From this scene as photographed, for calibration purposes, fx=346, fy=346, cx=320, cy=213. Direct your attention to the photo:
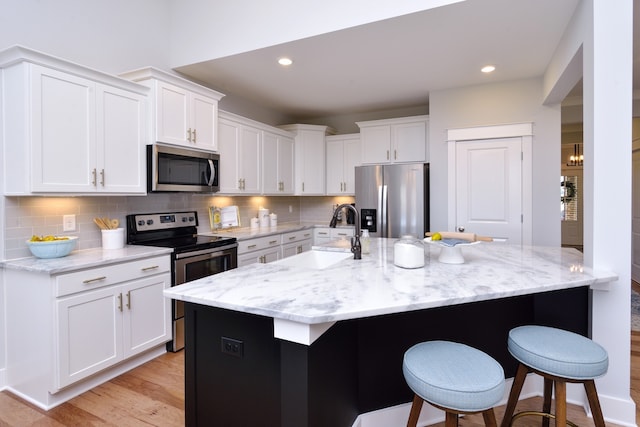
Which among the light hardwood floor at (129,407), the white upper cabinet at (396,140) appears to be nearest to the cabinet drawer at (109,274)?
the light hardwood floor at (129,407)

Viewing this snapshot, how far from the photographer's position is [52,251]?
226 centimetres

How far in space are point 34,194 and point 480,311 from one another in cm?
276

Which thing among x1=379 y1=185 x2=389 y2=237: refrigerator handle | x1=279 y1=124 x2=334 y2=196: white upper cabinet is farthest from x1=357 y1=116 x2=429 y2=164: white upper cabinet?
x1=279 y1=124 x2=334 y2=196: white upper cabinet

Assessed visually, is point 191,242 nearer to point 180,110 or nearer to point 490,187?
point 180,110

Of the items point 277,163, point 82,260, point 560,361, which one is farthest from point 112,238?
point 560,361

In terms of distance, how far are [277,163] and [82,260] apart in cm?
275

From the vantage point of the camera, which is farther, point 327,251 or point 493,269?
point 327,251

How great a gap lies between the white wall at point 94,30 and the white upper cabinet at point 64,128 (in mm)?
400

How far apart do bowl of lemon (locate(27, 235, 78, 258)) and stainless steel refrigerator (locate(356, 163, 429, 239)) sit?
10.1 feet

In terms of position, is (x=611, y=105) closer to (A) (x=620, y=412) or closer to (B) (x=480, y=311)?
(B) (x=480, y=311)

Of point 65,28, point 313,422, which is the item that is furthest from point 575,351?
point 65,28

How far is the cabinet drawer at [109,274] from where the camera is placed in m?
2.09

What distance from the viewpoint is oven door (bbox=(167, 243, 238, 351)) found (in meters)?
2.80

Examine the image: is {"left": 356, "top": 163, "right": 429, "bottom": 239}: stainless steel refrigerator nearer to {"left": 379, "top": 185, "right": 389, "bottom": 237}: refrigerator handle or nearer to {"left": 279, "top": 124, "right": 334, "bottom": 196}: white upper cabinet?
{"left": 379, "top": 185, "right": 389, "bottom": 237}: refrigerator handle
